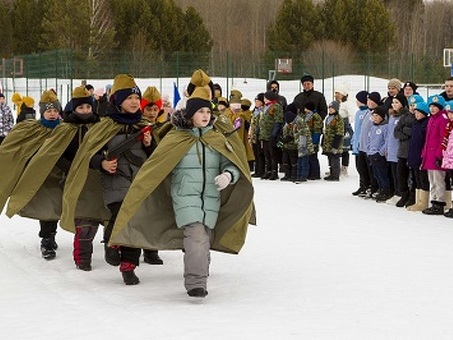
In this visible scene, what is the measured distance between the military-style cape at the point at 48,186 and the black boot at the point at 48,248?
0.40 metres

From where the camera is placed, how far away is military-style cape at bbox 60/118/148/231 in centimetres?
782

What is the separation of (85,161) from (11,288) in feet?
4.02

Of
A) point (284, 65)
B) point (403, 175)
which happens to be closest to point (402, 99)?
point (403, 175)

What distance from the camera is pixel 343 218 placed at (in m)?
11.7

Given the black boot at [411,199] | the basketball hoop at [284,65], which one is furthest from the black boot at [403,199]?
the basketball hoop at [284,65]

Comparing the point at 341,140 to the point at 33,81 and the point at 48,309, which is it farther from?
the point at 33,81

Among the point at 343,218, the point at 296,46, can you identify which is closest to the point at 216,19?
the point at 296,46

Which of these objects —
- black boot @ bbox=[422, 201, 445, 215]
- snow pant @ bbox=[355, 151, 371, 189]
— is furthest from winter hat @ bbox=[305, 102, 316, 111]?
black boot @ bbox=[422, 201, 445, 215]

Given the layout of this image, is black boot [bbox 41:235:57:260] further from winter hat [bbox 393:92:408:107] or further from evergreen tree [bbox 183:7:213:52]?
evergreen tree [bbox 183:7:213:52]

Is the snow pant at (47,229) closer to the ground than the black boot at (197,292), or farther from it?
farther from it

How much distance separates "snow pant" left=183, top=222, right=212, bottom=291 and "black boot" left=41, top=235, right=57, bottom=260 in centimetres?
229

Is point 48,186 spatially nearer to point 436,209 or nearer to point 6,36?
point 436,209

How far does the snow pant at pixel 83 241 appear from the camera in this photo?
8.32 meters

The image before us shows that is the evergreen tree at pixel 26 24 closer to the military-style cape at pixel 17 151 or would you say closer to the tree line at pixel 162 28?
the tree line at pixel 162 28
